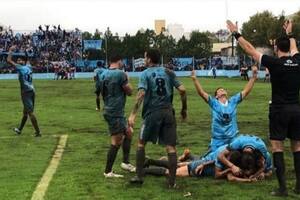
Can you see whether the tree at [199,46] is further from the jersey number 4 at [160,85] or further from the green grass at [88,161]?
the jersey number 4 at [160,85]

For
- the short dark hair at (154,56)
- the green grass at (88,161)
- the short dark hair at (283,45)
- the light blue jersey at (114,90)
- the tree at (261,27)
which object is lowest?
the green grass at (88,161)

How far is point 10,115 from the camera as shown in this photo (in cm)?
2203

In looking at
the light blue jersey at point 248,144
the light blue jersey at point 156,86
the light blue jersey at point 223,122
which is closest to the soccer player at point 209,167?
the light blue jersey at point 248,144

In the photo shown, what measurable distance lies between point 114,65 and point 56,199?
8.56ft

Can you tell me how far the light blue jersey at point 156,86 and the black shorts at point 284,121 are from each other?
156cm

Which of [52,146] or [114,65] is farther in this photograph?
[52,146]

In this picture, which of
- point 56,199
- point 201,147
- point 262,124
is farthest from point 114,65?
point 262,124

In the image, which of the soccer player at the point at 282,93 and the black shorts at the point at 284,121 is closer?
the soccer player at the point at 282,93

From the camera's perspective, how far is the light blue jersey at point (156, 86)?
29.9 feet

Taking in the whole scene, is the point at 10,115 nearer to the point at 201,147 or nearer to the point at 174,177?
the point at 201,147

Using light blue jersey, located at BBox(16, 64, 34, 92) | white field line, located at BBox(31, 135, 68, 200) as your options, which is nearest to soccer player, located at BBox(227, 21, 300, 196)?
white field line, located at BBox(31, 135, 68, 200)

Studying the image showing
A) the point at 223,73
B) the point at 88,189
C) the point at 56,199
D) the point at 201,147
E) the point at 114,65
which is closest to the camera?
the point at 56,199

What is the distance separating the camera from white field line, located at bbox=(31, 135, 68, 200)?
873 cm

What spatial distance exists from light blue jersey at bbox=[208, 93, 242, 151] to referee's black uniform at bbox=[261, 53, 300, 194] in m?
1.57
